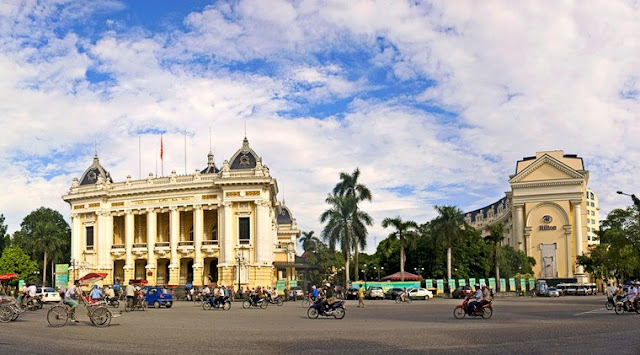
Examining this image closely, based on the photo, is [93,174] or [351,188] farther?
[93,174]

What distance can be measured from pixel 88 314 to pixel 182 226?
54724 mm

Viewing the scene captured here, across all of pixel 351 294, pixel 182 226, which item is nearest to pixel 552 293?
A: pixel 351 294

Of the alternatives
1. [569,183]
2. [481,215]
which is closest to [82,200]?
[569,183]

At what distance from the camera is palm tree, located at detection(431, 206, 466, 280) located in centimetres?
7150

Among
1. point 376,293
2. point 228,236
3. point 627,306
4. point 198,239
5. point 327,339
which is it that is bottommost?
point 376,293

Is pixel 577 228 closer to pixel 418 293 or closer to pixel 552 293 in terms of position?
pixel 552 293

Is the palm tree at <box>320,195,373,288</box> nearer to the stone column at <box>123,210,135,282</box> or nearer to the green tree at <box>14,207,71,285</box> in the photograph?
the stone column at <box>123,210,135,282</box>

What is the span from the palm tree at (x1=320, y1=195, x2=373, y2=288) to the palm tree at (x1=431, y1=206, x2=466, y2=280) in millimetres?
10007

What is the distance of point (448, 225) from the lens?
71.6 metres

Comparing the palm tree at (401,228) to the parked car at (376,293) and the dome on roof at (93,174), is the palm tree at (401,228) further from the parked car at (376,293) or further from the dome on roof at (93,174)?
the dome on roof at (93,174)

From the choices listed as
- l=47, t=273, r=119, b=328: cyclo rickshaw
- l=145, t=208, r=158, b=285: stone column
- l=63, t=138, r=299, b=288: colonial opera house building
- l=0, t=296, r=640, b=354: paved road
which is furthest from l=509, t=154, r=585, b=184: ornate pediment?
l=47, t=273, r=119, b=328: cyclo rickshaw

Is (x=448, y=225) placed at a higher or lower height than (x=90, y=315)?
higher

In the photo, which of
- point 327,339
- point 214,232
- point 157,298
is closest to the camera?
point 327,339

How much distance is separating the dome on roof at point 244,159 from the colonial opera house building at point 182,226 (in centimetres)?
10
